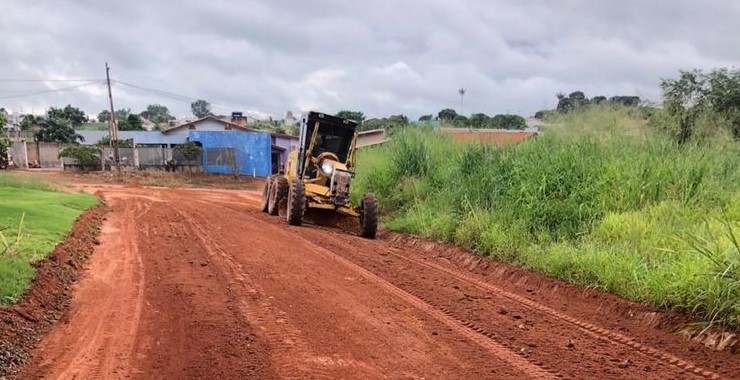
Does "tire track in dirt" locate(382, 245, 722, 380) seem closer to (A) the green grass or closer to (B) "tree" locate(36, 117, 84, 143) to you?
(A) the green grass

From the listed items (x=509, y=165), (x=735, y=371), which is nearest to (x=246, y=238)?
(x=509, y=165)

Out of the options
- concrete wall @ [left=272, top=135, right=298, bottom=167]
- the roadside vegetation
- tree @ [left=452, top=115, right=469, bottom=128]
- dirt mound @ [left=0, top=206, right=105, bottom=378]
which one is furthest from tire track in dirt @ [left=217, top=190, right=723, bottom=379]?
concrete wall @ [left=272, top=135, right=298, bottom=167]

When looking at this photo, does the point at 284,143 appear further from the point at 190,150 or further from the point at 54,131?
the point at 54,131

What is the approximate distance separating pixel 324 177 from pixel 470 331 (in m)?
10.3

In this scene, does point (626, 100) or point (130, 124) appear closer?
point (626, 100)

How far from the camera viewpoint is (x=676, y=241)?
7836 mm

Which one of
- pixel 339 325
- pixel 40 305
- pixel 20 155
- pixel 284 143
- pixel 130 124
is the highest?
pixel 130 124

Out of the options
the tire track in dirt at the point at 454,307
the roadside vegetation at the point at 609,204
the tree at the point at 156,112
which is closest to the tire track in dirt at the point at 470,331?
the tire track in dirt at the point at 454,307

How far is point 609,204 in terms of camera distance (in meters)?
10.0

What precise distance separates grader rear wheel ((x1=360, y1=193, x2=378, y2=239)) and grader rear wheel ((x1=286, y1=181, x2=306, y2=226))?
1614 mm

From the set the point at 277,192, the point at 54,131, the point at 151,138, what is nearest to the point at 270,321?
the point at 277,192

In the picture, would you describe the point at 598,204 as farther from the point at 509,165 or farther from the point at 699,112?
the point at 699,112

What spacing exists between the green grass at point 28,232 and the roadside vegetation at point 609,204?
298 inches

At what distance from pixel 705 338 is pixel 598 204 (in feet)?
14.5
